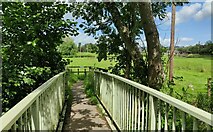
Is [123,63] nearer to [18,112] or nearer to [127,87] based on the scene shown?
[127,87]

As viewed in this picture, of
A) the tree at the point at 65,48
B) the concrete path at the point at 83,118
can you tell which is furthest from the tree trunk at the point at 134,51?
the tree at the point at 65,48

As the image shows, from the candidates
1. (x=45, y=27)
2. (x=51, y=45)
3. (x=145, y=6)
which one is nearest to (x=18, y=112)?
(x=145, y=6)

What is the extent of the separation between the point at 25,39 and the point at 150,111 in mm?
2732

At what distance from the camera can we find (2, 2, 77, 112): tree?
12.8ft

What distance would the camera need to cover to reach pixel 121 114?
12.1 feet

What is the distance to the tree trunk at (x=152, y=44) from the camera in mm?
4094

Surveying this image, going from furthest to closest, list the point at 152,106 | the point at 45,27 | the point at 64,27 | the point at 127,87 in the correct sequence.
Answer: the point at 64,27 < the point at 45,27 < the point at 127,87 < the point at 152,106

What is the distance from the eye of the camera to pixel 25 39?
4.25m

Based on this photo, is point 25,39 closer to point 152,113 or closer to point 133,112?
point 133,112

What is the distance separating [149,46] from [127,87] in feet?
3.74

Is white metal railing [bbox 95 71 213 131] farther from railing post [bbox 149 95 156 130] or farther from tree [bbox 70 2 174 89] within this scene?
tree [bbox 70 2 174 89]

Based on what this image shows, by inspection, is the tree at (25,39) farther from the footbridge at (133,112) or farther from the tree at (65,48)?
the footbridge at (133,112)

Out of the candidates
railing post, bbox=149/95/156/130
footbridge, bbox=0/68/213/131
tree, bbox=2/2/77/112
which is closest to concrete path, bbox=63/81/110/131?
footbridge, bbox=0/68/213/131

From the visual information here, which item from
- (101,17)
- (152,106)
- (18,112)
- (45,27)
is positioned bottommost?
(152,106)
